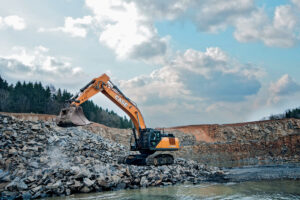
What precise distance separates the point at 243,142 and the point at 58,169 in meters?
29.8

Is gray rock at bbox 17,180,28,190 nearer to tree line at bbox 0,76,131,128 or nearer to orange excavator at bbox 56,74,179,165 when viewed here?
orange excavator at bbox 56,74,179,165

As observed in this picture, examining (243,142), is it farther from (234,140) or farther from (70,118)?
(70,118)

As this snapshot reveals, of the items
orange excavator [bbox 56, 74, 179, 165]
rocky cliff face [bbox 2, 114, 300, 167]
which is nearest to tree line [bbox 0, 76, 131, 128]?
rocky cliff face [bbox 2, 114, 300, 167]

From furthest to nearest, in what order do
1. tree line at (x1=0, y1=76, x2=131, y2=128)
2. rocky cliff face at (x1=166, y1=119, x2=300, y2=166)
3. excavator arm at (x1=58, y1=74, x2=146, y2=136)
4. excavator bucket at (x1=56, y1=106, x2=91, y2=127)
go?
tree line at (x1=0, y1=76, x2=131, y2=128), rocky cliff face at (x1=166, y1=119, x2=300, y2=166), excavator arm at (x1=58, y1=74, x2=146, y2=136), excavator bucket at (x1=56, y1=106, x2=91, y2=127)

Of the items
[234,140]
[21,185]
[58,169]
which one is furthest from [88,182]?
[234,140]

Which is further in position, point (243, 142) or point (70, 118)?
point (243, 142)

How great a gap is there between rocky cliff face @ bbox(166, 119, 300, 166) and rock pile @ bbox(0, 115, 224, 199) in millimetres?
13745

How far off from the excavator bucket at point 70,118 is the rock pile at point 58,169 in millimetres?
2151

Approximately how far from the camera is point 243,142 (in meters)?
35.8

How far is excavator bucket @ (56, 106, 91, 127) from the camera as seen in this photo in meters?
10.7

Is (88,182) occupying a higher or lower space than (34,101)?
lower

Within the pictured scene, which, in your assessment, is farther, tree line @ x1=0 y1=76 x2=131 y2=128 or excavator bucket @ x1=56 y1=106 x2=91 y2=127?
tree line @ x1=0 y1=76 x2=131 y2=128

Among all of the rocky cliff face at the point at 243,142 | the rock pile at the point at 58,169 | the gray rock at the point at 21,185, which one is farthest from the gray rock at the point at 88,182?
the rocky cliff face at the point at 243,142

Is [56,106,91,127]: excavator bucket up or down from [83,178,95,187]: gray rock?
up
